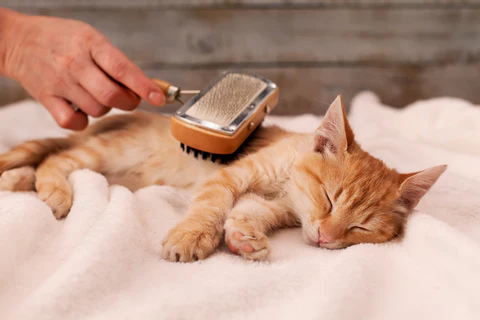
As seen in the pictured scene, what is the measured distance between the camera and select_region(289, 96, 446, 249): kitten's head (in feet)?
3.33

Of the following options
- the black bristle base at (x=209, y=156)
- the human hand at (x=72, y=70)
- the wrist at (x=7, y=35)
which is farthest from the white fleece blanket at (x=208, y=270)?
the wrist at (x=7, y=35)

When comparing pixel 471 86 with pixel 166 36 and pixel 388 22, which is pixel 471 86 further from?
pixel 166 36

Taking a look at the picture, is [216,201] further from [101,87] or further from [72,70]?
[72,70]

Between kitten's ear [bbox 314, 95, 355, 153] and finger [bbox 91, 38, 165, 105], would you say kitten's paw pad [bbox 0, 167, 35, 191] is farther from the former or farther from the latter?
kitten's ear [bbox 314, 95, 355, 153]

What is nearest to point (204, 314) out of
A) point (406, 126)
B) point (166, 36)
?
point (406, 126)

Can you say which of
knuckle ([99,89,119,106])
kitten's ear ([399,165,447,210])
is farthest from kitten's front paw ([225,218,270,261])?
knuckle ([99,89,119,106])

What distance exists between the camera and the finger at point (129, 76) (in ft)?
4.08

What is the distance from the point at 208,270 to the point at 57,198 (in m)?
0.50

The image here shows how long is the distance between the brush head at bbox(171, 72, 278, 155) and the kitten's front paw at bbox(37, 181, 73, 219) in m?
0.34

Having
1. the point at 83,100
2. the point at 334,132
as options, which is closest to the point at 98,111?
the point at 83,100

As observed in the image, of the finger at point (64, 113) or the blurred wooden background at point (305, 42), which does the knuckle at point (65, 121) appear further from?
the blurred wooden background at point (305, 42)

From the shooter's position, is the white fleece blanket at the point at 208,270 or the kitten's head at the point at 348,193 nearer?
the white fleece blanket at the point at 208,270

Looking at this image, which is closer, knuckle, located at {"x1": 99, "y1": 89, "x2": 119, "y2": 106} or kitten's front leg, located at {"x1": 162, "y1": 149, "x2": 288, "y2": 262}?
kitten's front leg, located at {"x1": 162, "y1": 149, "x2": 288, "y2": 262}

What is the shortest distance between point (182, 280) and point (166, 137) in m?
0.73
